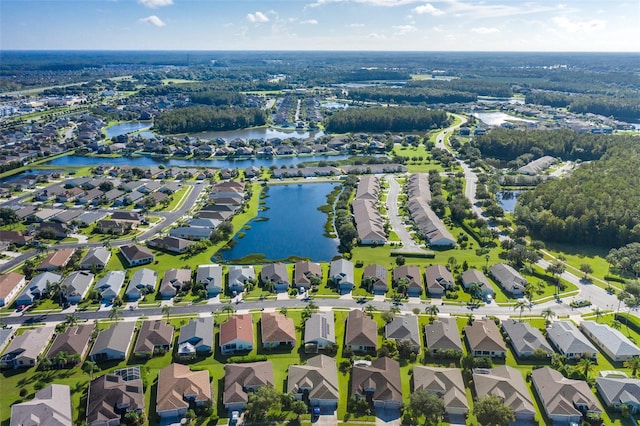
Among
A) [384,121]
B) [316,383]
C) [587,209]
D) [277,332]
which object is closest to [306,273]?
[277,332]

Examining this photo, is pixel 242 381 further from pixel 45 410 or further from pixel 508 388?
pixel 508 388

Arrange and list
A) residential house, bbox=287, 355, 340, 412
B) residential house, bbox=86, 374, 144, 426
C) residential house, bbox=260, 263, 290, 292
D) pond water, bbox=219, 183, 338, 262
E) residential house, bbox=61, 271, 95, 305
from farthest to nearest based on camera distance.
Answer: pond water, bbox=219, 183, 338, 262, residential house, bbox=260, 263, 290, 292, residential house, bbox=61, 271, 95, 305, residential house, bbox=287, 355, 340, 412, residential house, bbox=86, 374, 144, 426

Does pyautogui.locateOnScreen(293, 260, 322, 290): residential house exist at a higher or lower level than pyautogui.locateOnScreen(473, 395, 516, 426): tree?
higher

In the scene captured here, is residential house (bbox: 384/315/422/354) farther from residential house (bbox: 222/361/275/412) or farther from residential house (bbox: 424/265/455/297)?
residential house (bbox: 222/361/275/412)

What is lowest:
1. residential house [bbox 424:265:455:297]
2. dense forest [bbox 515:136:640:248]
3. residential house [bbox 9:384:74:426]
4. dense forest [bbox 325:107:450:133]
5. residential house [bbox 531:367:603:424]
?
residential house [bbox 531:367:603:424]

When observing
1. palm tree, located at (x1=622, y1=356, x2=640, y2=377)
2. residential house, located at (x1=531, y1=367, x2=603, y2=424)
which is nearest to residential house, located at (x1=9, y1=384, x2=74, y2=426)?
residential house, located at (x1=531, y1=367, x2=603, y2=424)

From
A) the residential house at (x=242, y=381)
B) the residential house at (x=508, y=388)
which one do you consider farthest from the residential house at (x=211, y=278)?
the residential house at (x=508, y=388)

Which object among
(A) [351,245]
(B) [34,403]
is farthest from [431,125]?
(B) [34,403]
